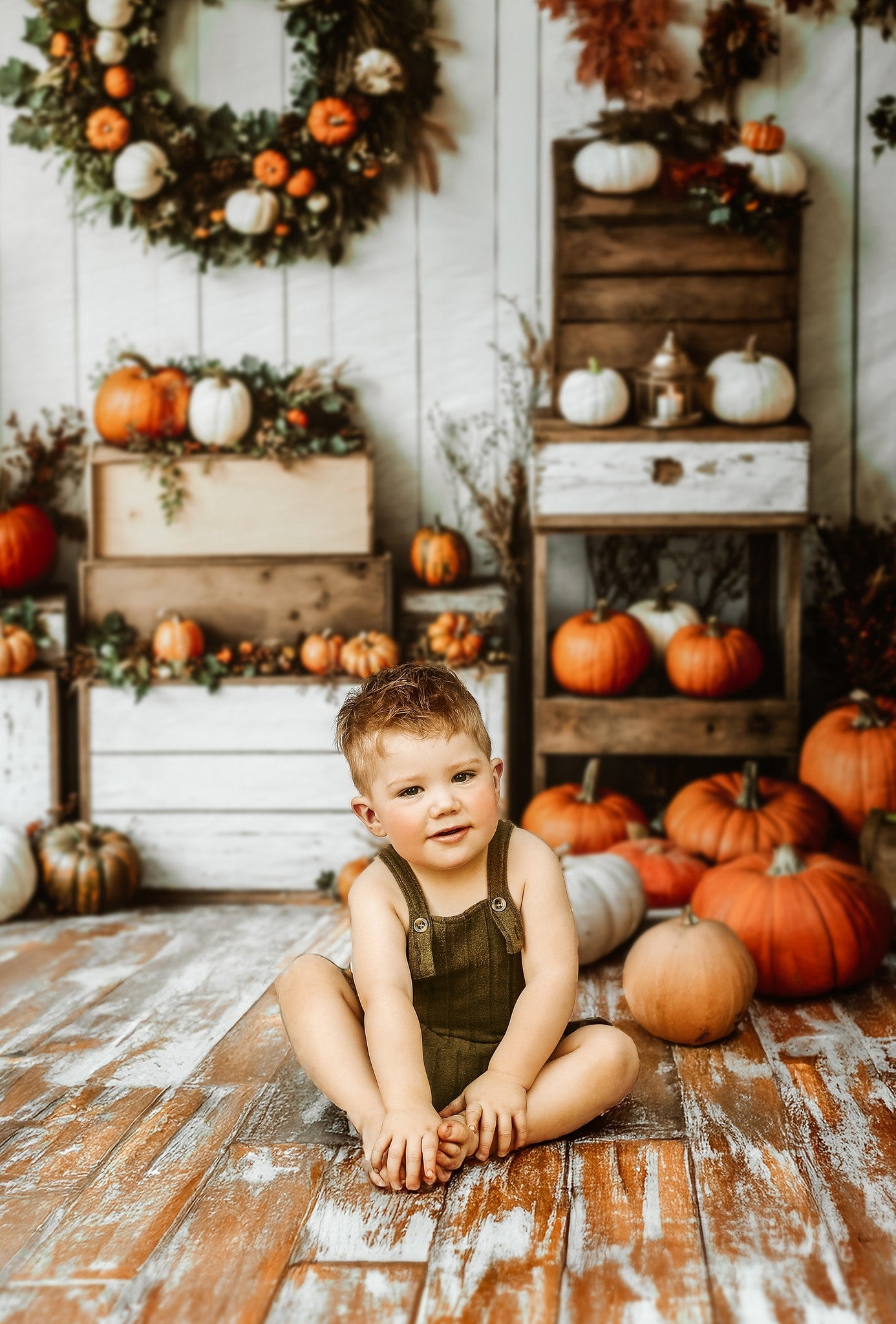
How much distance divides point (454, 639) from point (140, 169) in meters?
1.68

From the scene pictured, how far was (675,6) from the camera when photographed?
367 cm

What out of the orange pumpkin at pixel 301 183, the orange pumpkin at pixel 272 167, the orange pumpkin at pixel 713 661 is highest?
the orange pumpkin at pixel 272 167

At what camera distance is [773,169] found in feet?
11.4

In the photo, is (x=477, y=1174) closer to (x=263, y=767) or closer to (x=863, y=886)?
(x=863, y=886)

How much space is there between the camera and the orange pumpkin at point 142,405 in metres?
3.61

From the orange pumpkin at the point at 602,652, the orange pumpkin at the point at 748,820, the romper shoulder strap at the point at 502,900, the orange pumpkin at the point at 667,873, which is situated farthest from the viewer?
the orange pumpkin at the point at 602,652

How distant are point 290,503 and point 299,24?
1420 millimetres

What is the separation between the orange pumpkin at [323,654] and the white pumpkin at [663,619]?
89cm

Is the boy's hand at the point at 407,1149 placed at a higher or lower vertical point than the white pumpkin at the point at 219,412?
lower

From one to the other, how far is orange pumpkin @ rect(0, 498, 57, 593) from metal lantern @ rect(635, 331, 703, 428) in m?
1.83

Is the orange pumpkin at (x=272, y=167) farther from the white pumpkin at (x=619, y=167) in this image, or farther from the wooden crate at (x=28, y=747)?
the wooden crate at (x=28, y=747)

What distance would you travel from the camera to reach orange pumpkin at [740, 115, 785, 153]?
3.52 metres

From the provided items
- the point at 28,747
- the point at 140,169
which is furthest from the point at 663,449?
the point at 28,747

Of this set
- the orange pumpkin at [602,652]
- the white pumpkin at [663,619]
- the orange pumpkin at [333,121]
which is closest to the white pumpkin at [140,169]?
the orange pumpkin at [333,121]
